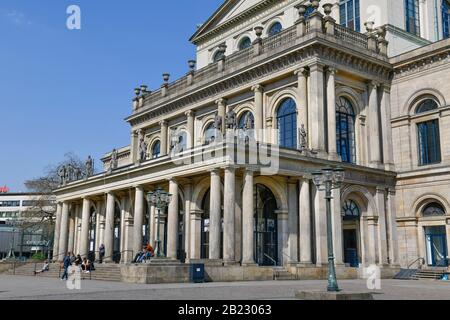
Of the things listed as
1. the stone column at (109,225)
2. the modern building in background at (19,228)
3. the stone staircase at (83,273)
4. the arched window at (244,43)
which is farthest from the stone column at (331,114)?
the modern building in background at (19,228)

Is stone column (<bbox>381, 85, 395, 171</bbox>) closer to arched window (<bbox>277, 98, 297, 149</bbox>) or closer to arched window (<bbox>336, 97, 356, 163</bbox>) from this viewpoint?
arched window (<bbox>336, 97, 356, 163</bbox>)

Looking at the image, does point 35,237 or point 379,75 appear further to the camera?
point 35,237

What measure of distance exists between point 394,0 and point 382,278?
19.3 meters

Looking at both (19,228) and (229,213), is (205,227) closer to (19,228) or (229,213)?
(229,213)

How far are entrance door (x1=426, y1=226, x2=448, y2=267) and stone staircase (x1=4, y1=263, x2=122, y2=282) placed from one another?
18.8m

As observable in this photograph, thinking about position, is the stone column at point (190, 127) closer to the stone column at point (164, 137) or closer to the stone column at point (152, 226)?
the stone column at point (164, 137)

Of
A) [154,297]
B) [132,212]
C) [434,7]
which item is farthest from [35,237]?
[154,297]

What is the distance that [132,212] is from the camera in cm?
4044

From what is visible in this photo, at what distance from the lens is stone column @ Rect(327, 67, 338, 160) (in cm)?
3183

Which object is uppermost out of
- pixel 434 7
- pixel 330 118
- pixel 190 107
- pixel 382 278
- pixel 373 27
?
pixel 434 7

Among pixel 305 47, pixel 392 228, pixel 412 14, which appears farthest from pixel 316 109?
pixel 412 14

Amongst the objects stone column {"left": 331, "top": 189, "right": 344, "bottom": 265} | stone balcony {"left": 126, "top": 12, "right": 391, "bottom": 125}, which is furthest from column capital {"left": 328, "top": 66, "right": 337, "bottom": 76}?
stone column {"left": 331, "top": 189, "right": 344, "bottom": 265}
